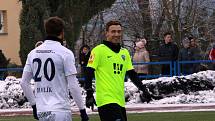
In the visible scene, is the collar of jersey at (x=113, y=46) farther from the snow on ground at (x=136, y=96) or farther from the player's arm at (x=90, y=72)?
the snow on ground at (x=136, y=96)

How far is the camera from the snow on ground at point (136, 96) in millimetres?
20719

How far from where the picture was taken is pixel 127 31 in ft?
132

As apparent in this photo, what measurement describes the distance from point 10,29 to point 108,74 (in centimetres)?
3070

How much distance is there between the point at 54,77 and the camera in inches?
298

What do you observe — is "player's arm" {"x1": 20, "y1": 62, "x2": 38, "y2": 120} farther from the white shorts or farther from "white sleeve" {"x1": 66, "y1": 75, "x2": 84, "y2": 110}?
"white sleeve" {"x1": 66, "y1": 75, "x2": 84, "y2": 110}

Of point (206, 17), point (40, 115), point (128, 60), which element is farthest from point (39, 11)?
point (40, 115)

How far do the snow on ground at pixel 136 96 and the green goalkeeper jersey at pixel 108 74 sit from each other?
11.1m

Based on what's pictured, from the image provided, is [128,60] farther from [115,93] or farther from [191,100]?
[191,100]

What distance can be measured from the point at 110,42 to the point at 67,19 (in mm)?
20039

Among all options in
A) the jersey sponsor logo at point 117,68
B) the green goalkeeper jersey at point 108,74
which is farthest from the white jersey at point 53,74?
the jersey sponsor logo at point 117,68

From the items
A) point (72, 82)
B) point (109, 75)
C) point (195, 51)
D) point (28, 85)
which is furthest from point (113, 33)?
point (195, 51)

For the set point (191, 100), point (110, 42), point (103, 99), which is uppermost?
point (110, 42)

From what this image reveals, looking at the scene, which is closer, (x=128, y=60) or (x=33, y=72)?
(x=33, y=72)

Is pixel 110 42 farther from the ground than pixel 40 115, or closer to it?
farther from the ground
